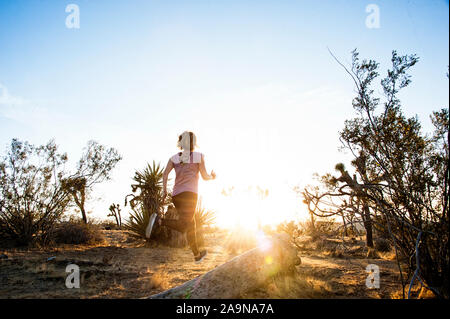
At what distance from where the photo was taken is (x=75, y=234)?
31.0ft

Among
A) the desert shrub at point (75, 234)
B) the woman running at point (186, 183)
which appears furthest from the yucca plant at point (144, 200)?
the woman running at point (186, 183)

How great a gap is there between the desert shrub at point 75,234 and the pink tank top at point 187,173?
23.8 ft

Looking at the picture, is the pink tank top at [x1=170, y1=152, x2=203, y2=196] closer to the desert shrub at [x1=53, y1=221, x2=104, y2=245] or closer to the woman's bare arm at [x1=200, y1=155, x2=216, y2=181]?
the woman's bare arm at [x1=200, y1=155, x2=216, y2=181]

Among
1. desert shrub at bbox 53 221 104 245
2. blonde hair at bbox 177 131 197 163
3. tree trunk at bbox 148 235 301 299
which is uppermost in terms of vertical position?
blonde hair at bbox 177 131 197 163

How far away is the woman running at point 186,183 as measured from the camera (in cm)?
416

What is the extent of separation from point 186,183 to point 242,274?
70.9 inches

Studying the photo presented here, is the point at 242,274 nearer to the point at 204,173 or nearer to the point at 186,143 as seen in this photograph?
the point at 204,173

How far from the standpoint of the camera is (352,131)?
469 cm

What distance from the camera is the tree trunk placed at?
2.75 meters

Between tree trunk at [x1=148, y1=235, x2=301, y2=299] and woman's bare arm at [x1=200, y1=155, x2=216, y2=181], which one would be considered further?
woman's bare arm at [x1=200, y1=155, x2=216, y2=181]

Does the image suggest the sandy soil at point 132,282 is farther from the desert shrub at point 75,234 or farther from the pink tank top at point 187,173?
the desert shrub at point 75,234

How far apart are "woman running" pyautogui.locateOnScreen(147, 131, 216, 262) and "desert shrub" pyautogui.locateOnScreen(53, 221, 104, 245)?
21.8 ft

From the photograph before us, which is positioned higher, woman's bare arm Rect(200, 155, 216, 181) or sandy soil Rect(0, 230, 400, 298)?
woman's bare arm Rect(200, 155, 216, 181)

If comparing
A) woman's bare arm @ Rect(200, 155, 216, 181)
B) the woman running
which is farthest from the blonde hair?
woman's bare arm @ Rect(200, 155, 216, 181)
